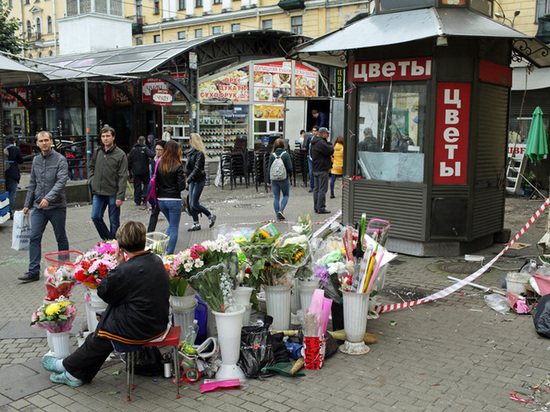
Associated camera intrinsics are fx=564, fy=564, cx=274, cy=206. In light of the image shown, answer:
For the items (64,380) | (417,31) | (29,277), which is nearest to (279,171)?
(417,31)

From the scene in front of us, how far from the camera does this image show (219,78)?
834 inches

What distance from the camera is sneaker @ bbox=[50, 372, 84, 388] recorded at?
14.5 ft

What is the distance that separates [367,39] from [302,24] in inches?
1274

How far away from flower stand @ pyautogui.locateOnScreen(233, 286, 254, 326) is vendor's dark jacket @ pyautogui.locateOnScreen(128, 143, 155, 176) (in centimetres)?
1028

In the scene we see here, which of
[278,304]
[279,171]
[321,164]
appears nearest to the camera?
[278,304]

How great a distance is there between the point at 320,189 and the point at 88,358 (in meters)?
8.98

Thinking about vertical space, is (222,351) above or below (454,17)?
below

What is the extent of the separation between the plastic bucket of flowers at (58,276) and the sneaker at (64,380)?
67cm

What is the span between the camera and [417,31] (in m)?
7.76

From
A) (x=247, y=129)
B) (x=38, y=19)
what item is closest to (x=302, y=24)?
(x=247, y=129)

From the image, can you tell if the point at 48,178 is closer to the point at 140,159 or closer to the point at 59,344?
the point at 59,344

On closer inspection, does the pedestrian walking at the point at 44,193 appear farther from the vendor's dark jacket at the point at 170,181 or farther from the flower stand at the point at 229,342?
the flower stand at the point at 229,342

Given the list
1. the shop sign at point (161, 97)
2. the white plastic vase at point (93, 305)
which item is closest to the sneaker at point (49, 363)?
the white plastic vase at point (93, 305)

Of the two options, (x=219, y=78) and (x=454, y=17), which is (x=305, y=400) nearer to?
(x=454, y=17)
